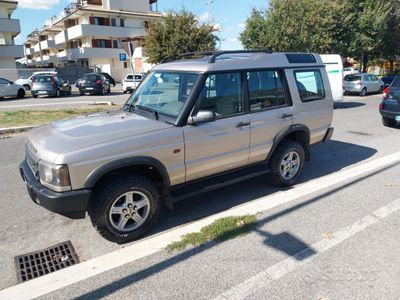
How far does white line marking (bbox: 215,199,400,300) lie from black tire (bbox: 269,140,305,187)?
1.25 m

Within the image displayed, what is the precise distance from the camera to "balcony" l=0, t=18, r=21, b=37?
1341 inches

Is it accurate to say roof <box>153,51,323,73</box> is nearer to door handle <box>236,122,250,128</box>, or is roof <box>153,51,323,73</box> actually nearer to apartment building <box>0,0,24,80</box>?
door handle <box>236,122,250,128</box>

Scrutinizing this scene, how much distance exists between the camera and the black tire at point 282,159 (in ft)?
15.5

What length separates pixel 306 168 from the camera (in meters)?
5.95

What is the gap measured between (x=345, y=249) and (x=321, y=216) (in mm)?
735

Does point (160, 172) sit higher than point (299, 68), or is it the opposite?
point (299, 68)

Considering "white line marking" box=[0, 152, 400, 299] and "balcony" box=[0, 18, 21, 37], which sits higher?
"balcony" box=[0, 18, 21, 37]

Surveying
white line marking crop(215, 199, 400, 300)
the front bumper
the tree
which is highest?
the tree

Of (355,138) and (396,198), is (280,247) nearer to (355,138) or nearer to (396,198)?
(396,198)

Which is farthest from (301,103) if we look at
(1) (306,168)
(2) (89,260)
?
(2) (89,260)

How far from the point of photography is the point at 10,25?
34.5 meters

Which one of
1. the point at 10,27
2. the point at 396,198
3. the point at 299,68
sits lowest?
the point at 396,198

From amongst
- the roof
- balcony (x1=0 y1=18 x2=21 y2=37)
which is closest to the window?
the roof

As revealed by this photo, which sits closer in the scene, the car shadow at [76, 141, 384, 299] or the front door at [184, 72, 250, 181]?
the car shadow at [76, 141, 384, 299]
